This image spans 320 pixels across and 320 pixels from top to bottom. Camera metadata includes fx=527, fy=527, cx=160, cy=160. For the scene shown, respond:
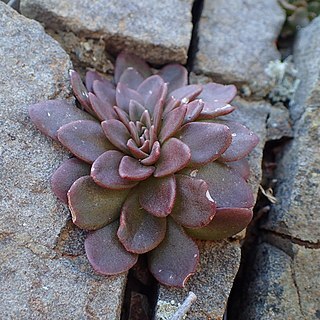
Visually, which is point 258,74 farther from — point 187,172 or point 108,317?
point 108,317

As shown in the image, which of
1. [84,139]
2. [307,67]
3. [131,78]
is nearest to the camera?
[84,139]

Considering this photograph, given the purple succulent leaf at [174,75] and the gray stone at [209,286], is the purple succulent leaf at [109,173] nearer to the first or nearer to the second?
the gray stone at [209,286]

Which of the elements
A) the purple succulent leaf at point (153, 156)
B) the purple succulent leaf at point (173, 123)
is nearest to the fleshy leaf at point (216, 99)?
the purple succulent leaf at point (173, 123)

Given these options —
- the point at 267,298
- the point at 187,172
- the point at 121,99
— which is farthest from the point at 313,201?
the point at 121,99

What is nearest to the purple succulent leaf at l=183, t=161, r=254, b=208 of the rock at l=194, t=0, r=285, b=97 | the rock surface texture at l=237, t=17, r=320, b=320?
the rock surface texture at l=237, t=17, r=320, b=320

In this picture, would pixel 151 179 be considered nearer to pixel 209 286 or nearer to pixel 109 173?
pixel 109 173

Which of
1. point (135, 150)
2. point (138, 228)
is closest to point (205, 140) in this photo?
point (135, 150)
